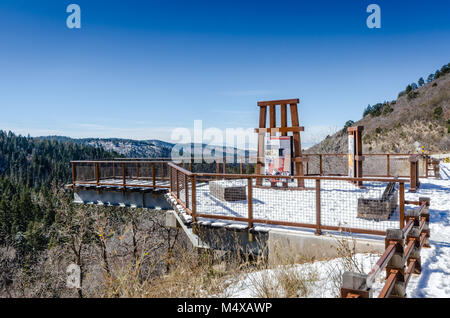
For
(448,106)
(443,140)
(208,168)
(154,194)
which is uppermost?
(448,106)

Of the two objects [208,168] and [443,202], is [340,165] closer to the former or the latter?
[208,168]

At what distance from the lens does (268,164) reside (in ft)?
39.6

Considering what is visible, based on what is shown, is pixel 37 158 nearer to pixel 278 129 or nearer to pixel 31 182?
pixel 31 182

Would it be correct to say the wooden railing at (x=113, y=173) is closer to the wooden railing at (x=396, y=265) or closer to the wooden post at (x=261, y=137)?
the wooden post at (x=261, y=137)

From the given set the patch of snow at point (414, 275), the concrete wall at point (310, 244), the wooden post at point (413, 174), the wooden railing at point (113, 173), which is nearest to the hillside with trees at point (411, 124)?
the wooden post at point (413, 174)

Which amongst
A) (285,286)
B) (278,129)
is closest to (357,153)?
(278,129)

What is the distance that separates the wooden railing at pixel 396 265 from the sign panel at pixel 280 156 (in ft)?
19.6

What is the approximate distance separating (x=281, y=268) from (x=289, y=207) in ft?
15.2

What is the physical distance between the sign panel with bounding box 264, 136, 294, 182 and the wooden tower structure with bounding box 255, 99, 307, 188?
0.74ft

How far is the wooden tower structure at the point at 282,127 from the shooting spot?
11773 millimetres

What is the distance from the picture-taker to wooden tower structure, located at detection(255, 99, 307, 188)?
11773 millimetres

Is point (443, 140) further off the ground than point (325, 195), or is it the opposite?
point (443, 140)

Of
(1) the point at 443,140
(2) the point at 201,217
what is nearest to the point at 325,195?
(2) the point at 201,217

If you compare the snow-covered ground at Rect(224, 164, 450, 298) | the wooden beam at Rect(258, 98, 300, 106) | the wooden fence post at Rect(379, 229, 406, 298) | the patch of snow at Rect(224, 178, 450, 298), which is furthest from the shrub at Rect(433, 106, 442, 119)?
the wooden fence post at Rect(379, 229, 406, 298)
